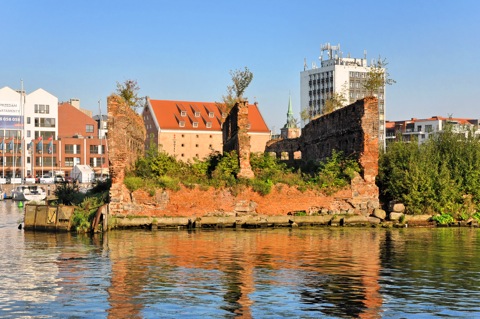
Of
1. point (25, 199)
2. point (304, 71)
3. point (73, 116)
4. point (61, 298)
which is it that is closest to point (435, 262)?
point (61, 298)

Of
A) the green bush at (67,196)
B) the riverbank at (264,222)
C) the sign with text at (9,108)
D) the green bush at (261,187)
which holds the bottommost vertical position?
the riverbank at (264,222)

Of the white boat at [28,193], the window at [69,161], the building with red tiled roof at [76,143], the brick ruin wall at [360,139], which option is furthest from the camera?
the window at [69,161]

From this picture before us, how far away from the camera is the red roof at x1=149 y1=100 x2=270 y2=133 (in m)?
113

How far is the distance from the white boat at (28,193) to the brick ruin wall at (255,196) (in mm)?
47566

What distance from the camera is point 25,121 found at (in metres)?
120

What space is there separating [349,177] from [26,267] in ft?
75.1

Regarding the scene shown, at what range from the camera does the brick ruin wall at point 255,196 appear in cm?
3731

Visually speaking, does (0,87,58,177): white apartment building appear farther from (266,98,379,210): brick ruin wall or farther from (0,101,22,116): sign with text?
(266,98,379,210): brick ruin wall

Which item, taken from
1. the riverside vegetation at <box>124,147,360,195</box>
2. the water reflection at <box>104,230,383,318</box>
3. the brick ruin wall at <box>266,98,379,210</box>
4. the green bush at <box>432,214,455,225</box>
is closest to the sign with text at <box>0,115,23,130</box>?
the riverside vegetation at <box>124,147,360,195</box>

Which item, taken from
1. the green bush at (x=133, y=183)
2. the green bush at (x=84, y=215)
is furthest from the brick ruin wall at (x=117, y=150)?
the green bush at (x=84, y=215)

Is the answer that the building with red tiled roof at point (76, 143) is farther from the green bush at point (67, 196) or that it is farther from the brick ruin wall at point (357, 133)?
the green bush at point (67, 196)

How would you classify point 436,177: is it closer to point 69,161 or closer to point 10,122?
point 69,161

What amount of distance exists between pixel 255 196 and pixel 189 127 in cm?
7601

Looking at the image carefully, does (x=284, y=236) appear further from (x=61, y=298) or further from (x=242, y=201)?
(x=61, y=298)
